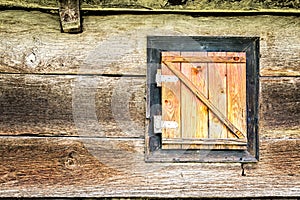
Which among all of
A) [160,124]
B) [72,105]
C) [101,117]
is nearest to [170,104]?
[160,124]

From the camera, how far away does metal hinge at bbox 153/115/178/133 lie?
7.85 ft

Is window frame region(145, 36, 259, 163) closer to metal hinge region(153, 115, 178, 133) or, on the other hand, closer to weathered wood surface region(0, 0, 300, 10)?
metal hinge region(153, 115, 178, 133)

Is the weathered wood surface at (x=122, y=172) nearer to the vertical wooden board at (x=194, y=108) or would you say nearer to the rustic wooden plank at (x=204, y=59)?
the vertical wooden board at (x=194, y=108)

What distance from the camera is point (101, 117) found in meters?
2.41

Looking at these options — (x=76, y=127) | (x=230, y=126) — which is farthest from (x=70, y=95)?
(x=230, y=126)

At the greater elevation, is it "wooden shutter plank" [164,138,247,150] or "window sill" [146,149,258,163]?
"wooden shutter plank" [164,138,247,150]

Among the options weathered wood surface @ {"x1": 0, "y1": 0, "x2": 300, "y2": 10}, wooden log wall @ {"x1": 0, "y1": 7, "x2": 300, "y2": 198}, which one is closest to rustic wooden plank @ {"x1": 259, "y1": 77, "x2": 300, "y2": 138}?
wooden log wall @ {"x1": 0, "y1": 7, "x2": 300, "y2": 198}

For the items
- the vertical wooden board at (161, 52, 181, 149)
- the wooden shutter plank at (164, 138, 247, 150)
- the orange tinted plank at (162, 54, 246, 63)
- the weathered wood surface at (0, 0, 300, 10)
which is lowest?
the wooden shutter plank at (164, 138, 247, 150)

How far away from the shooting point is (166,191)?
2.43 metres

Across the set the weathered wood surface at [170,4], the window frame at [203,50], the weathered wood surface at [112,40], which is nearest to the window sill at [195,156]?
the window frame at [203,50]

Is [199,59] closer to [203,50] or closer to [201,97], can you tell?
[203,50]

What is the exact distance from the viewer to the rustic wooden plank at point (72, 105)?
7.84ft

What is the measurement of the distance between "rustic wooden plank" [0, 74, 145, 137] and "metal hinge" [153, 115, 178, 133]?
63mm

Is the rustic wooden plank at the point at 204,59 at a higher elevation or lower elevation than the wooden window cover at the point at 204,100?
higher
